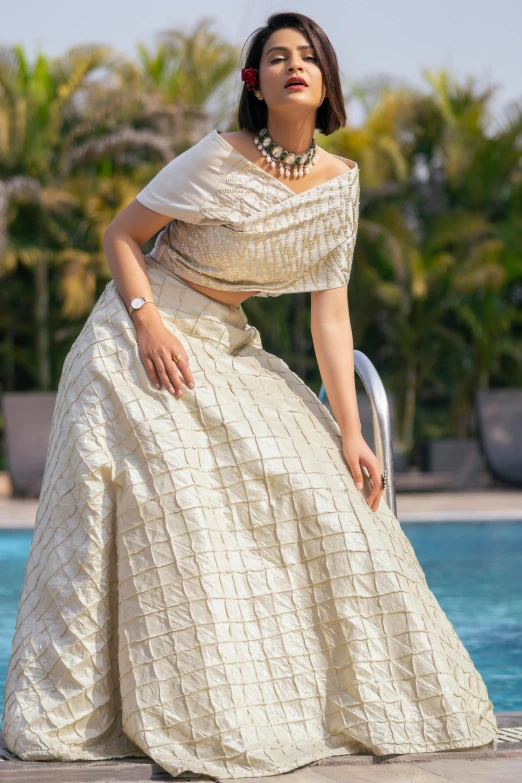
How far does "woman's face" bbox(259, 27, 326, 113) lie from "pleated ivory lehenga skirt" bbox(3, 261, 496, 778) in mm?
600

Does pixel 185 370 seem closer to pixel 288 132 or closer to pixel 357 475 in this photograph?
pixel 357 475

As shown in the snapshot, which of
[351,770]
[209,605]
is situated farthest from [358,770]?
[209,605]

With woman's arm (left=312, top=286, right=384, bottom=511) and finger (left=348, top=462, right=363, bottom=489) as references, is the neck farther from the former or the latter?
finger (left=348, top=462, right=363, bottom=489)

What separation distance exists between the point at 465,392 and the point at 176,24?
547 centimetres

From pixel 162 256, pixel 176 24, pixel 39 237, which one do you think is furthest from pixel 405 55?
pixel 162 256

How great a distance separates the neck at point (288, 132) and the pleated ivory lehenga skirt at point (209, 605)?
1.75 ft

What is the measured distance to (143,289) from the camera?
224 centimetres

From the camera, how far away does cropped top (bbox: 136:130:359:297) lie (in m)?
2.20

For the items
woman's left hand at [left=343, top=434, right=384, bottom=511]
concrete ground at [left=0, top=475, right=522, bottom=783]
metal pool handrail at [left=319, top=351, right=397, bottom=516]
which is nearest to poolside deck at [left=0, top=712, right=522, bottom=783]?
concrete ground at [left=0, top=475, right=522, bottom=783]

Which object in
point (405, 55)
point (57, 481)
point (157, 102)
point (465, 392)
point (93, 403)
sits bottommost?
point (465, 392)

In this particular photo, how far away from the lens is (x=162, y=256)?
92.5 inches

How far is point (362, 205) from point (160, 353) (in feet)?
31.8

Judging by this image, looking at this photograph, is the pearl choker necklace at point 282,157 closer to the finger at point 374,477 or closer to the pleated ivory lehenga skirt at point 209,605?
the pleated ivory lehenga skirt at point 209,605

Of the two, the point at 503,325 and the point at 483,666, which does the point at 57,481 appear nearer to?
the point at 483,666
